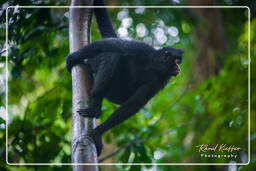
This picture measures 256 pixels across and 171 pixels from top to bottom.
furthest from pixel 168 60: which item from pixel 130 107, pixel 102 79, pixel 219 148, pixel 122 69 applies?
pixel 219 148

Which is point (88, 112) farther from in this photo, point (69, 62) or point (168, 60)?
point (168, 60)

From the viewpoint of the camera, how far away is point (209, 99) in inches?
233

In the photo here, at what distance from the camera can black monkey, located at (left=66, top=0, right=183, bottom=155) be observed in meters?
4.03

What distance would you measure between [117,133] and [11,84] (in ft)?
5.21

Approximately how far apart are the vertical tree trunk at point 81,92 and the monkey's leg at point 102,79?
0.65 feet

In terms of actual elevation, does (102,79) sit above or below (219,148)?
above

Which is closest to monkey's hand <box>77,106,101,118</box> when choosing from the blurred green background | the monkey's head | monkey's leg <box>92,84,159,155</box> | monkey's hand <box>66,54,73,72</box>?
monkey's leg <box>92,84,159,155</box>

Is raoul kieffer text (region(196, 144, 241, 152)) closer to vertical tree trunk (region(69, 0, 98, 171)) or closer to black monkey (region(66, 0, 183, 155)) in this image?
black monkey (region(66, 0, 183, 155))

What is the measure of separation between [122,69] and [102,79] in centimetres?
50

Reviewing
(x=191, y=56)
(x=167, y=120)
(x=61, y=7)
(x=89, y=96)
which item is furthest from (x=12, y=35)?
(x=191, y=56)

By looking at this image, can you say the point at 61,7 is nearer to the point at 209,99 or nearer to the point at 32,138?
the point at 32,138

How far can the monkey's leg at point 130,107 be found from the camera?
413 cm

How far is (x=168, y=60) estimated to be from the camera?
4480mm

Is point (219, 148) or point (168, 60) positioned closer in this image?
point (219, 148)
